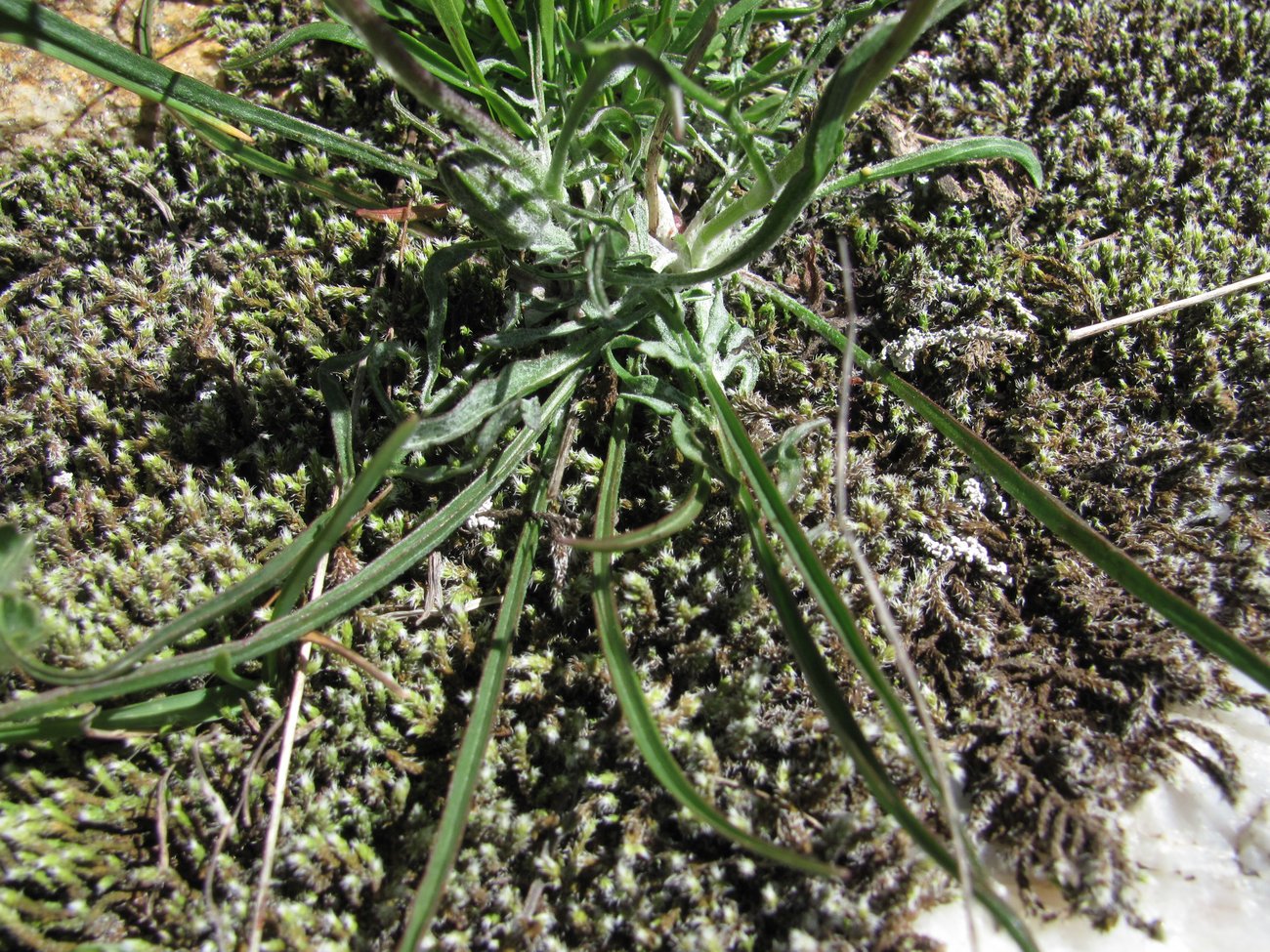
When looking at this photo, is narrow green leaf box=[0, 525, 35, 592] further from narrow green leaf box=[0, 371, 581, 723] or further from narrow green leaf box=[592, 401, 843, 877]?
narrow green leaf box=[592, 401, 843, 877]

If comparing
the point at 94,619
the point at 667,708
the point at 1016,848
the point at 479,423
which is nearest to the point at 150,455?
the point at 94,619

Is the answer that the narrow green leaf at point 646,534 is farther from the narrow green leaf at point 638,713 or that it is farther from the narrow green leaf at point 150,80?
the narrow green leaf at point 150,80

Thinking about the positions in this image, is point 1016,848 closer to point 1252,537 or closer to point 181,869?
point 1252,537

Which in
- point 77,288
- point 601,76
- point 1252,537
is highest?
point 77,288

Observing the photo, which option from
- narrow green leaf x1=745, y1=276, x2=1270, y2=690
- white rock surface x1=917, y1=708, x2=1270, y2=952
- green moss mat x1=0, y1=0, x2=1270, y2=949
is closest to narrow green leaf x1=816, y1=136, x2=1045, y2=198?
green moss mat x1=0, y1=0, x2=1270, y2=949

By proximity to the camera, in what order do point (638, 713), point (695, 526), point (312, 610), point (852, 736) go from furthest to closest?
point (695, 526)
point (312, 610)
point (638, 713)
point (852, 736)

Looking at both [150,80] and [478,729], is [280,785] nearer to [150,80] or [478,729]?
[478,729]

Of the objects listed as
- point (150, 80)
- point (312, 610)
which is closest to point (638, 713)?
point (312, 610)

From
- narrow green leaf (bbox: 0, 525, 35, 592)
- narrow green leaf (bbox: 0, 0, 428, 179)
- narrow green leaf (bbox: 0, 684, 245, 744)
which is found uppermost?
narrow green leaf (bbox: 0, 0, 428, 179)

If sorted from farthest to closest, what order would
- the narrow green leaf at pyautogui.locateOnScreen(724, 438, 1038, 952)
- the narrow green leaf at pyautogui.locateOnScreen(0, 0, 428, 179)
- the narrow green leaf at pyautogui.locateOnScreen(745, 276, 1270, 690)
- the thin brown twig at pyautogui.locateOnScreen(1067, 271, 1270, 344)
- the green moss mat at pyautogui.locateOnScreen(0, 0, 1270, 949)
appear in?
1. the thin brown twig at pyautogui.locateOnScreen(1067, 271, 1270, 344)
2. the narrow green leaf at pyautogui.locateOnScreen(0, 0, 428, 179)
3. the green moss mat at pyautogui.locateOnScreen(0, 0, 1270, 949)
4. the narrow green leaf at pyautogui.locateOnScreen(745, 276, 1270, 690)
5. the narrow green leaf at pyautogui.locateOnScreen(724, 438, 1038, 952)
